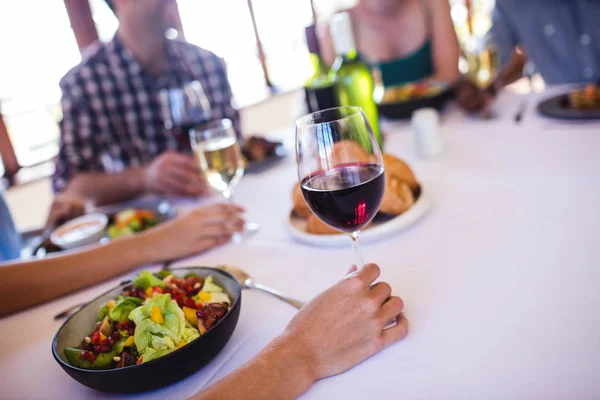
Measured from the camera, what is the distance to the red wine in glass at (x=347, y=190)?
63 centimetres

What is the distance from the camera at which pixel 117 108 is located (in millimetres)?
2107

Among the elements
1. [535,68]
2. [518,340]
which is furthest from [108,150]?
[535,68]

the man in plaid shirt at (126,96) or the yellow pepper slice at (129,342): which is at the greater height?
the man in plaid shirt at (126,96)

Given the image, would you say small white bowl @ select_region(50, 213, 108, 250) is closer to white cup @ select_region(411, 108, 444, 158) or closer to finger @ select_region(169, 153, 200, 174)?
finger @ select_region(169, 153, 200, 174)

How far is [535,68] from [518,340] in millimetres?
2399

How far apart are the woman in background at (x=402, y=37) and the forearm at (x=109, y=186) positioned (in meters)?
1.32

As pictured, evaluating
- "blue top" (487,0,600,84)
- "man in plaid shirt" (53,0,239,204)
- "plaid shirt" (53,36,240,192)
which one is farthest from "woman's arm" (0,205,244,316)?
"blue top" (487,0,600,84)

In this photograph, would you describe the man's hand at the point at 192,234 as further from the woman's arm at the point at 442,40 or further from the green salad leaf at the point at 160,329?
the woman's arm at the point at 442,40

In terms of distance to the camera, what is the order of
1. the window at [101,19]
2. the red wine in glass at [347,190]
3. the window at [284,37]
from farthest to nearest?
the window at [284,37] < the window at [101,19] < the red wine in glass at [347,190]

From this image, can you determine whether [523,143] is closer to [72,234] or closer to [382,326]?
[382,326]

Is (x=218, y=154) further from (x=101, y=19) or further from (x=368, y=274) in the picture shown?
(x=101, y=19)

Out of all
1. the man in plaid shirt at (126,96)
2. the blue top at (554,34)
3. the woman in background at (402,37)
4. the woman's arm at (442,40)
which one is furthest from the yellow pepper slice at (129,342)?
the blue top at (554,34)

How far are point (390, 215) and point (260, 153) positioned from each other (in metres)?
0.73

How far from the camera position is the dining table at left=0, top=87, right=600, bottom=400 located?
0.53 meters
